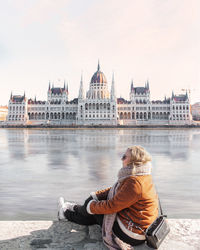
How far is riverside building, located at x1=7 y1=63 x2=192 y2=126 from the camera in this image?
13250cm

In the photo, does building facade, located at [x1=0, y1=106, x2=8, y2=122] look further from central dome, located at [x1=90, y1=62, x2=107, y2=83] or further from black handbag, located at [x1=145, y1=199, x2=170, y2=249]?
black handbag, located at [x1=145, y1=199, x2=170, y2=249]

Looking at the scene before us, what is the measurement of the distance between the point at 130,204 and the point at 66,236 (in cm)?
119

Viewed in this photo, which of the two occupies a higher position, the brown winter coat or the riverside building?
the riverside building

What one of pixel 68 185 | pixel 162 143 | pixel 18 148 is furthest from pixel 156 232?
pixel 162 143

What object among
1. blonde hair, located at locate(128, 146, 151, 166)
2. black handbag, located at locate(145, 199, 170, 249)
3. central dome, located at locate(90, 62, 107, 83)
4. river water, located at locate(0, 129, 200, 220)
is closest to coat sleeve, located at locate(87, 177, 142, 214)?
blonde hair, located at locate(128, 146, 151, 166)

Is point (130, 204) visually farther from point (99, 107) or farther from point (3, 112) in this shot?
point (3, 112)

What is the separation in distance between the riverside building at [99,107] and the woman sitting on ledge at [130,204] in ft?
409

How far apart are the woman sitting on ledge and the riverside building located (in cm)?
12456

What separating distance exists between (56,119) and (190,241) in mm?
135187

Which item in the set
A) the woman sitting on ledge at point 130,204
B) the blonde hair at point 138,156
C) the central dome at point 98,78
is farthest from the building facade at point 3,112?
the blonde hair at point 138,156

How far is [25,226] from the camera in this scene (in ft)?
14.4

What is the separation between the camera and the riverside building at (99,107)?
435 ft

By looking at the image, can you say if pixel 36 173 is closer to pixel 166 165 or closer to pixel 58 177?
pixel 58 177

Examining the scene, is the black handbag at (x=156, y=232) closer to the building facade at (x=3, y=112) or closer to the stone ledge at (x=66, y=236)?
the stone ledge at (x=66, y=236)
